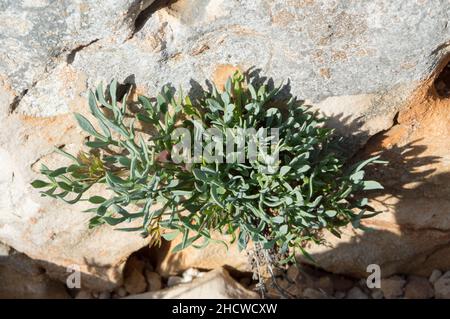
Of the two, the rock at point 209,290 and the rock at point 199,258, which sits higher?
the rock at point 199,258

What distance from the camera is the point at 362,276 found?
3.65m

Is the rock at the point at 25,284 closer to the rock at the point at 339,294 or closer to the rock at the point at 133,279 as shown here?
the rock at the point at 133,279

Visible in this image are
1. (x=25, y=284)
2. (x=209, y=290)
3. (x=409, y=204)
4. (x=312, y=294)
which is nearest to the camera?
(x=409, y=204)

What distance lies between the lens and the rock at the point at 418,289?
3.57m

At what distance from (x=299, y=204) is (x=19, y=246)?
1.71m

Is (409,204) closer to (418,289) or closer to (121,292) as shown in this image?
(418,289)

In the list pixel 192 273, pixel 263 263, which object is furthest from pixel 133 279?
pixel 263 263

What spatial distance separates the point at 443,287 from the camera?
3.53 m

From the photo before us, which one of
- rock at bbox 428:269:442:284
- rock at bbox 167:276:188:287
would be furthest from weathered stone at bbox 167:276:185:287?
rock at bbox 428:269:442:284

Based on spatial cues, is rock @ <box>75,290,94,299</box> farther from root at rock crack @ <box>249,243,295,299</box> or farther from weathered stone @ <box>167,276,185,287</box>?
root at rock crack @ <box>249,243,295,299</box>

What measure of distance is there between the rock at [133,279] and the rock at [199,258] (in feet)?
0.40

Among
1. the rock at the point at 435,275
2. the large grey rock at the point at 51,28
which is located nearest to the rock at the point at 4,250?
the large grey rock at the point at 51,28

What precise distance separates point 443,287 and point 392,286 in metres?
0.29

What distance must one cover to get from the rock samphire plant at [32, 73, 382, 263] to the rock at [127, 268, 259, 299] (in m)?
0.63
